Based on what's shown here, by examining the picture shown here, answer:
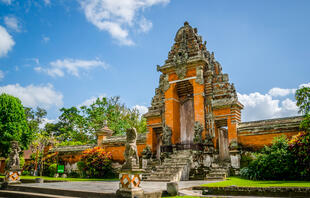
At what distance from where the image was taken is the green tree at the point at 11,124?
21.9m

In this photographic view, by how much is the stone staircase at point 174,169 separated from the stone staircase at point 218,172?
51.1 inches

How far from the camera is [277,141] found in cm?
1206

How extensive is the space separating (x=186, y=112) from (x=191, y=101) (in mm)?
892

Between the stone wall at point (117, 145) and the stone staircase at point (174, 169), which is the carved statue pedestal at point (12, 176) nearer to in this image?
the stone staircase at point (174, 169)

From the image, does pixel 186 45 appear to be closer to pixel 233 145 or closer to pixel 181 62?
pixel 181 62

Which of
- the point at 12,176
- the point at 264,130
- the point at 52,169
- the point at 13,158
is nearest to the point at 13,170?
the point at 12,176

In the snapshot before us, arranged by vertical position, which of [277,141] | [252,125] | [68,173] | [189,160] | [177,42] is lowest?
[68,173]

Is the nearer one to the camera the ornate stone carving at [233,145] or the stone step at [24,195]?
the stone step at [24,195]

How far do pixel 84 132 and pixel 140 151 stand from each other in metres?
20.2

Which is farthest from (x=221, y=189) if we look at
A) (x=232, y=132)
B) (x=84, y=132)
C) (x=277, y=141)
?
(x=84, y=132)

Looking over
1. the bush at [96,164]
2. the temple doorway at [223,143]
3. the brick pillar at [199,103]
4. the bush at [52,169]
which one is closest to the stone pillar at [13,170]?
the bush at [96,164]

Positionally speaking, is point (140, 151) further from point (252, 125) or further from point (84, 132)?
point (84, 132)

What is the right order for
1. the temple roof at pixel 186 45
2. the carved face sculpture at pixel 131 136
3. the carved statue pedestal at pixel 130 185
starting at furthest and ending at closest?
the temple roof at pixel 186 45, the carved face sculpture at pixel 131 136, the carved statue pedestal at pixel 130 185

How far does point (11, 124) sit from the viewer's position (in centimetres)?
2227
